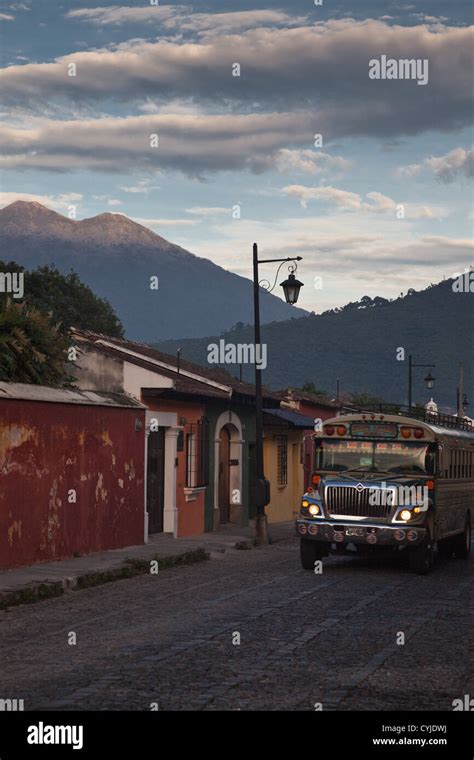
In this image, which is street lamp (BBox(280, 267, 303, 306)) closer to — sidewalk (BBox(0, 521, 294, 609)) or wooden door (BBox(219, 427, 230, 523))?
sidewalk (BBox(0, 521, 294, 609))

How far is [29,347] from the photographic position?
21.5 metres

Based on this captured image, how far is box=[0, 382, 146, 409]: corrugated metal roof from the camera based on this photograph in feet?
63.8

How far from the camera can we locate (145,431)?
25.6m

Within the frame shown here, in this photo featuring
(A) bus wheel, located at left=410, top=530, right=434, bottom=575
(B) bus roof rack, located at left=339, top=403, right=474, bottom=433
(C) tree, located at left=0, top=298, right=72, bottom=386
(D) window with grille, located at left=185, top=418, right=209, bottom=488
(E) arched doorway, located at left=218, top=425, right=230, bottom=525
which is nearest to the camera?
(A) bus wheel, located at left=410, top=530, right=434, bottom=575

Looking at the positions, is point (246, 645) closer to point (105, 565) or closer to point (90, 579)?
point (90, 579)

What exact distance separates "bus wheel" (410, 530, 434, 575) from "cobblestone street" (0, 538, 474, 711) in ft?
2.19

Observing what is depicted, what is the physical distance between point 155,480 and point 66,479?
21.2 feet

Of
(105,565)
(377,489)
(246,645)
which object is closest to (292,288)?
(377,489)

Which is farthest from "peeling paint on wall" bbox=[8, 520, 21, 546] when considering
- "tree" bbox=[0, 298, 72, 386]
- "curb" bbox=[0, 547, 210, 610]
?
"tree" bbox=[0, 298, 72, 386]

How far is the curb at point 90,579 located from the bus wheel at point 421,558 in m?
4.45

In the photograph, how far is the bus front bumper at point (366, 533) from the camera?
19344 mm

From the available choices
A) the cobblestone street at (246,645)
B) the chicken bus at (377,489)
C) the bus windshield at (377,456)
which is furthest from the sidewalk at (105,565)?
the bus windshield at (377,456)
